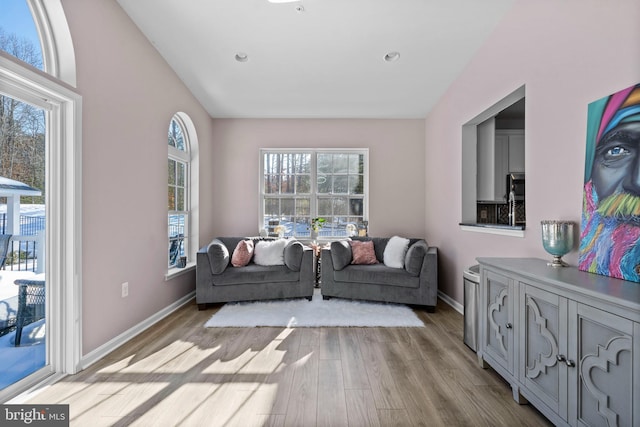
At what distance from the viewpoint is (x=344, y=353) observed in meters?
2.42

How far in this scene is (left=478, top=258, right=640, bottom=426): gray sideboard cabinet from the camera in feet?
3.79

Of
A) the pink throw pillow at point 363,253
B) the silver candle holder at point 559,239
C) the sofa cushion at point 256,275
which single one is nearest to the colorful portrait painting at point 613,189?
the silver candle holder at point 559,239

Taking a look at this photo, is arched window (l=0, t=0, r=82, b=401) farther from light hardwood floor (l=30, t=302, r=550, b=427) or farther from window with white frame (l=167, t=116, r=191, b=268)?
window with white frame (l=167, t=116, r=191, b=268)

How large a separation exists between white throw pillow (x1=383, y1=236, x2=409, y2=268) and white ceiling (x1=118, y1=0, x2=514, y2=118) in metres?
2.08

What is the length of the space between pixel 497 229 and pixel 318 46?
2584 mm

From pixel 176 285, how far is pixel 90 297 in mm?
1410

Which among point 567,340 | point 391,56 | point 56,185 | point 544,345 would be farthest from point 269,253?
point 567,340

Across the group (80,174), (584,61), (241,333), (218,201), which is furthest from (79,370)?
(584,61)

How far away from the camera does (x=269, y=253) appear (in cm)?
388

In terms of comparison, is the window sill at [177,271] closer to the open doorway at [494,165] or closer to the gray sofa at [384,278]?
the gray sofa at [384,278]

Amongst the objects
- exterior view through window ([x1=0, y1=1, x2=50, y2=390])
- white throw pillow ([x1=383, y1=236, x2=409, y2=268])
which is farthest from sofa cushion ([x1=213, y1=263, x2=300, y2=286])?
exterior view through window ([x1=0, y1=1, x2=50, y2=390])

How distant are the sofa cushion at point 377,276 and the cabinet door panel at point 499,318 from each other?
137 cm

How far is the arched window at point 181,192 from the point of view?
3.75 m

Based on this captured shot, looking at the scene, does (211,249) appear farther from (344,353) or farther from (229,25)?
(229,25)
